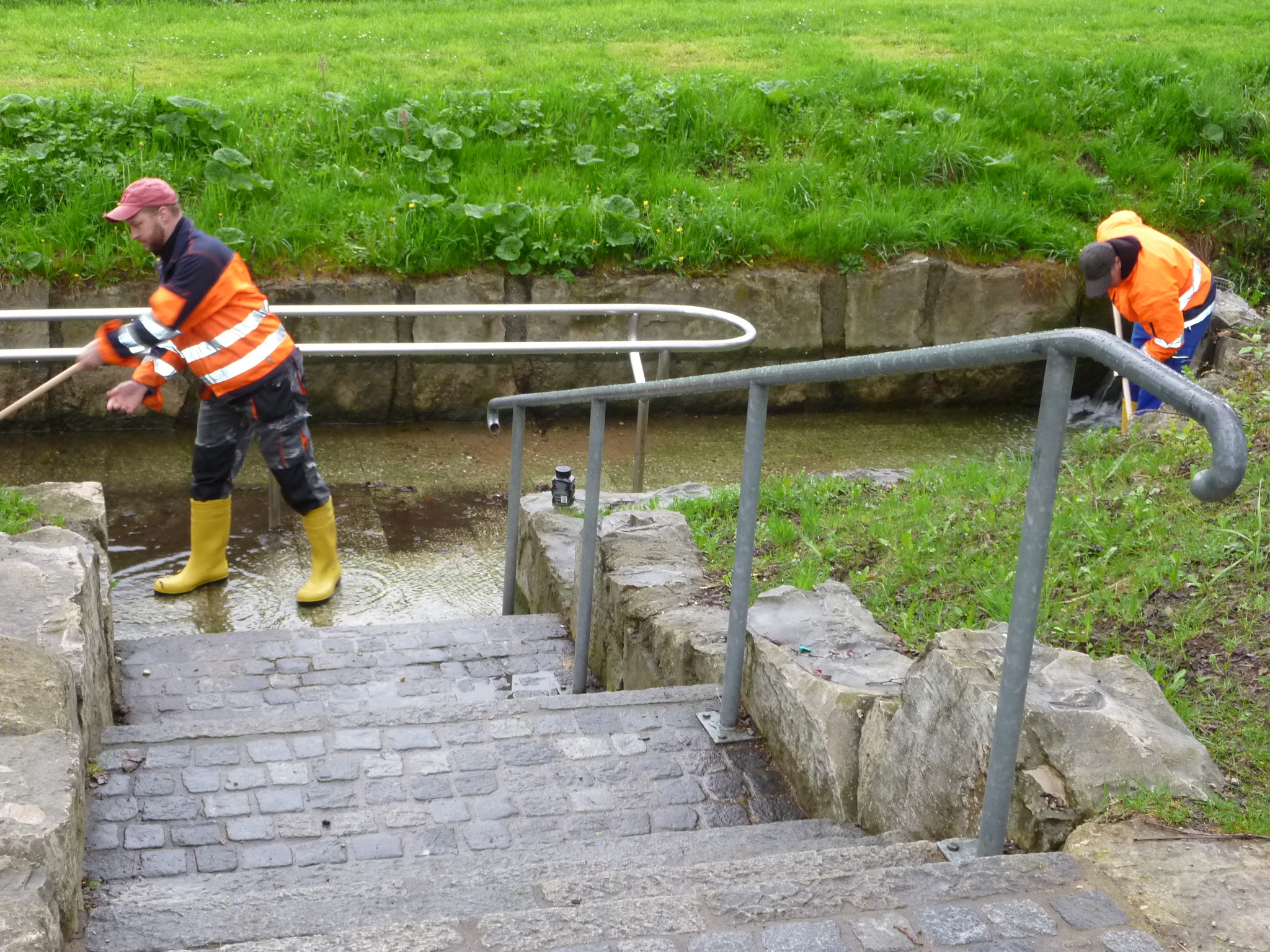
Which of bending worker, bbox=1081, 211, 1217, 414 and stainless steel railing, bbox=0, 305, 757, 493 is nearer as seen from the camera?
stainless steel railing, bbox=0, 305, 757, 493

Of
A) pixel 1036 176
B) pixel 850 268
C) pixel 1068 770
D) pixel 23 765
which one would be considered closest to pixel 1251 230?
pixel 1036 176

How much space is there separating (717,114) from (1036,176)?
7.39 ft

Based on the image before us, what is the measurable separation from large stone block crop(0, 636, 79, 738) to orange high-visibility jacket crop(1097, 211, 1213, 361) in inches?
192

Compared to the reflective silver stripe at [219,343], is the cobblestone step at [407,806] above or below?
below

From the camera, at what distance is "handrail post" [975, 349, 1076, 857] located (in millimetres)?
1697

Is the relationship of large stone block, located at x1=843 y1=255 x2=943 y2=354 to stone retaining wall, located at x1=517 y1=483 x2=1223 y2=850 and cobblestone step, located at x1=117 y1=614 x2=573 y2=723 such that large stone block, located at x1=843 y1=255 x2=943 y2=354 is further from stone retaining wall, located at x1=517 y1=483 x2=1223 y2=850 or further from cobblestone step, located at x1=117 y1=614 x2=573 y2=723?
stone retaining wall, located at x1=517 y1=483 x2=1223 y2=850

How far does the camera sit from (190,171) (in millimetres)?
7473

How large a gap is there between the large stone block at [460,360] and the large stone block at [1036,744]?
5.26 metres

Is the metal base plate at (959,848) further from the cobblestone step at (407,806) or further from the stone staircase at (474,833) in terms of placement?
the cobblestone step at (407,806)

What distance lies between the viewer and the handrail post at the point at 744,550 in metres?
2.72

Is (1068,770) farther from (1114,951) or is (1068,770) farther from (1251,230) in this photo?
(1251,230)

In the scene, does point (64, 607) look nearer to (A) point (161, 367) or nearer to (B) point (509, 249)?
(A) point (161, 367)

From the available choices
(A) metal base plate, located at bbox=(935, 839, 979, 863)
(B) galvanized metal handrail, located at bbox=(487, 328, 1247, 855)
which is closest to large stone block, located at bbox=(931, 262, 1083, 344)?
(B) galvanized metal handrail, located at bbox=(487, 328, 1247, 855)

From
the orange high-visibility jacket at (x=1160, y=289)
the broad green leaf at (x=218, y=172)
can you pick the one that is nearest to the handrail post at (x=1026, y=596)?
the orange high-visibility jacket at (x=1160, y=289)
